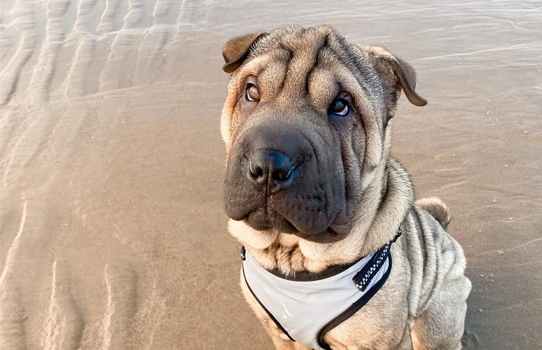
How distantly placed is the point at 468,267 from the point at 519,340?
810 mm

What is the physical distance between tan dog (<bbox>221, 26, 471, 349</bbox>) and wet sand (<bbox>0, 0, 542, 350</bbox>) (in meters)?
1.28

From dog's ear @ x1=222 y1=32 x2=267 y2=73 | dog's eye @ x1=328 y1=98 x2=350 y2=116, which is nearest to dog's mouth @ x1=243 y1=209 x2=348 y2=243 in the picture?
dog's eye @ x1=328 y1=98 x2=350 y2=116

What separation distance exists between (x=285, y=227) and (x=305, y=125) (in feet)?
1.78

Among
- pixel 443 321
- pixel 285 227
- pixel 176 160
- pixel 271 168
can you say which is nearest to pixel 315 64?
pixel 271 168

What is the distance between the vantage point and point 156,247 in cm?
482

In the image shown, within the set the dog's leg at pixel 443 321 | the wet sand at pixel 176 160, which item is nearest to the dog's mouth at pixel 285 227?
the dog's leg at pixel 443 321

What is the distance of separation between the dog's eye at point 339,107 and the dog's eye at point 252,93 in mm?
439

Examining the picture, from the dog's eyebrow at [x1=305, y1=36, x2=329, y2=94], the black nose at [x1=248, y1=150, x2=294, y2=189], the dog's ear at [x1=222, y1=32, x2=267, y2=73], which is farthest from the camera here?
the dog's ear at [x1=222, y1=32, x2=267, y2=73]

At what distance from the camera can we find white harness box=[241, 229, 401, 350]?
3.00 m

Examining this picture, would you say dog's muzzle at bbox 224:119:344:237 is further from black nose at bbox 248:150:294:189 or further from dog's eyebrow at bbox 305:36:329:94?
dog's eyebrow at bbox 305:36:329:94

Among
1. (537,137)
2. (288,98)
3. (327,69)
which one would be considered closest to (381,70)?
(327,69)

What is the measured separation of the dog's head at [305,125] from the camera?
252cm

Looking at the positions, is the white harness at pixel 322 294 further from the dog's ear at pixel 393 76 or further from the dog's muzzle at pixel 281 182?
the dog's ear at pixel 393 76

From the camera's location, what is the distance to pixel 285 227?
8.84 feet
